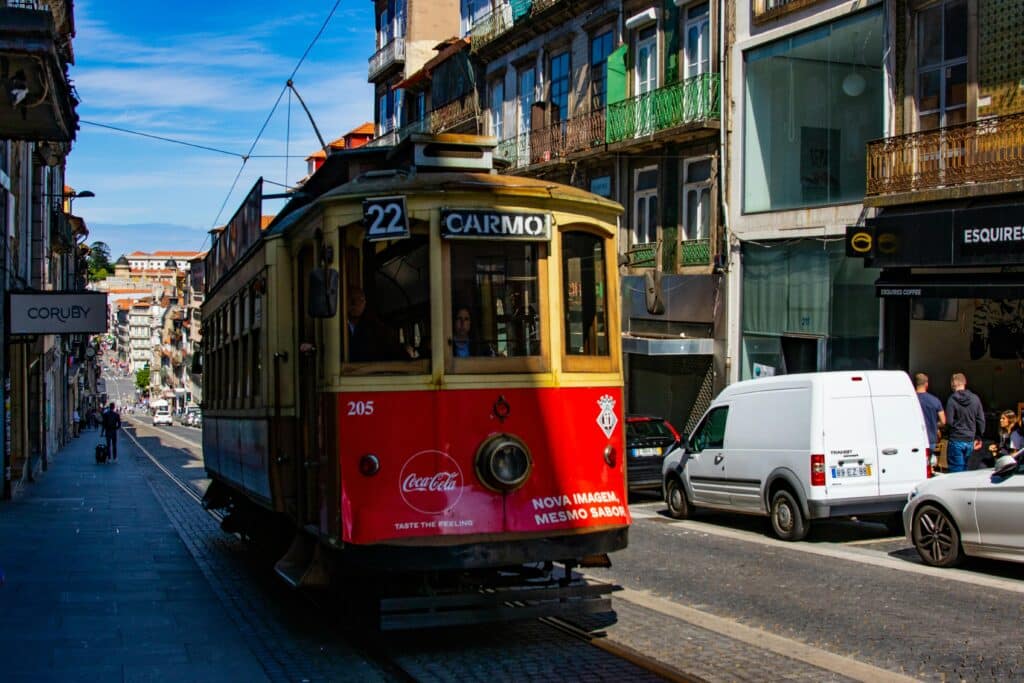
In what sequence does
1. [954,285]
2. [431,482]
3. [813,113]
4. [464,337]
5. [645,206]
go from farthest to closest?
[645,206]
[813,113]
[954,285]
[464,337]
[431,482]

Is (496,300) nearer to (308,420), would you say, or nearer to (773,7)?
(308,420)

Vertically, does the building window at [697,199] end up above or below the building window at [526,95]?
below

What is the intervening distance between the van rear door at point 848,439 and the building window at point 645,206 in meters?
15.3

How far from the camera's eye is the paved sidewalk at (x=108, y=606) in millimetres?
8320

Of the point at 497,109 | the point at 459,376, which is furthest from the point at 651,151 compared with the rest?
the point at 459,376

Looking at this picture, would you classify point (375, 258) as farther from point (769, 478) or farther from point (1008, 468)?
point (769, 478)

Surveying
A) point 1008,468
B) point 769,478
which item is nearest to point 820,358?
point 769,478

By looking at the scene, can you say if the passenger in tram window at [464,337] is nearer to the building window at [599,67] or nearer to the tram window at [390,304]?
the tram window at [390,304]

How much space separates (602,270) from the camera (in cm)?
901

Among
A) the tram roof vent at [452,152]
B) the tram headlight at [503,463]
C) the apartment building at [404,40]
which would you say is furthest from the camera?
the apartment building at [404,40]

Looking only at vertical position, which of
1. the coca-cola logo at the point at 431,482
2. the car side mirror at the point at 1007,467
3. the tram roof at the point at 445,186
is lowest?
the car side mirror at the point at 1007,467

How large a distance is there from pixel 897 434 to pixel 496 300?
8.09m

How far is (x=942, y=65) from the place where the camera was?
21203 millimetres

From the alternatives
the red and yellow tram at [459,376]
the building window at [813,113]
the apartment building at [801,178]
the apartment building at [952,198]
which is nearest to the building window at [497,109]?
the apartment building at [801,178]
